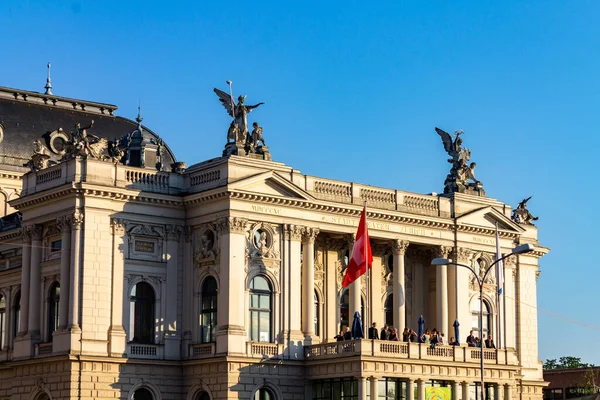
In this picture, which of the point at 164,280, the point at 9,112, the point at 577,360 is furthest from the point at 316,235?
the point at 577,360

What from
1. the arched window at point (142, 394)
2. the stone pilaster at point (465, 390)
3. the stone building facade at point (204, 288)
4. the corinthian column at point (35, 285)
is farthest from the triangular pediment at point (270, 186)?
the stone pilaster at point (465, 390)

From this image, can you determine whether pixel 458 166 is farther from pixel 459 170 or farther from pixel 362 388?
pixel 362 388

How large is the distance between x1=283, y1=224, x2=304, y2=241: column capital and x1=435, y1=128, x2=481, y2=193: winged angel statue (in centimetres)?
1329

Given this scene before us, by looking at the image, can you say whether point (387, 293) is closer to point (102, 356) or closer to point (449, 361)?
point (449, 361)

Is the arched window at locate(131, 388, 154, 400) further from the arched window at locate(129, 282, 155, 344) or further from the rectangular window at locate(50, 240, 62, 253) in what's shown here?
the rectangular window at locate(50, 240, 62, 253)

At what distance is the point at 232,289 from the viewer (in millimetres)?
75938

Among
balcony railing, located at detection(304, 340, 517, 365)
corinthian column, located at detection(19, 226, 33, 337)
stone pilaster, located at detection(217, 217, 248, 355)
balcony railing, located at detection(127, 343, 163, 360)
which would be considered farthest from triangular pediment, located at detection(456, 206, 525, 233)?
corinthian column, located at detection(19, 226, 33, 337)

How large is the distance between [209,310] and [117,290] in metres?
5.45

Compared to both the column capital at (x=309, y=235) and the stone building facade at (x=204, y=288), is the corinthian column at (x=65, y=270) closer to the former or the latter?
the stone building facade at (x=204, y=288)

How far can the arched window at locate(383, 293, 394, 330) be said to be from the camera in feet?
281

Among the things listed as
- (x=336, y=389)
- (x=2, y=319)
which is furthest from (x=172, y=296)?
(x=2, y=319)

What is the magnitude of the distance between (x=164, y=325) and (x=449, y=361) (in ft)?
52.7

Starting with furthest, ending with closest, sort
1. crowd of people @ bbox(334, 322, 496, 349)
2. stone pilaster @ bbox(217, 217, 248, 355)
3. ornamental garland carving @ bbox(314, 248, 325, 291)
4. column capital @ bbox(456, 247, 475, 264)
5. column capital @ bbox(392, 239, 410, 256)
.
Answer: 1. column capital @ bbox(456, 247, 475, 264)
2. column capital @ bbox(392, 239, 410, 256)
3. ornamental garland carving @ bbox(314, 248, 325, 291)
4. crowd of people @ bbox(334, 322, 496, 349)
5. stone pilaster @ bbox(217, 217, 248, 355)

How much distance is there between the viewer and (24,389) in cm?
7731
